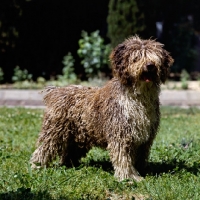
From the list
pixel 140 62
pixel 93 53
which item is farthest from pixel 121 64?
pixel 93 53

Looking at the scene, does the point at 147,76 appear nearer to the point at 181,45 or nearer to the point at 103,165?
the point at 103,165

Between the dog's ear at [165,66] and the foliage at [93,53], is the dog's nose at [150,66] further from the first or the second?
the foliage at [93,53]

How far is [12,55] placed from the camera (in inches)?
→ 595

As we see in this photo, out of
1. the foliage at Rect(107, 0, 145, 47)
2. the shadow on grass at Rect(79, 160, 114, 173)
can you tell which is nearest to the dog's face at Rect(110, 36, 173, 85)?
the shadow on grass at Rect(79, 160, 114, 173)

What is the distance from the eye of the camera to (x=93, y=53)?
589 inches

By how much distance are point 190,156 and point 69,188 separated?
214 centimetres

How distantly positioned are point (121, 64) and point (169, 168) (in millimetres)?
1491

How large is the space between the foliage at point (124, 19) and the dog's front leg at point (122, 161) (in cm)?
857

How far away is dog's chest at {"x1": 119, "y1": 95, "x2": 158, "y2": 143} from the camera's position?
6.12 meters

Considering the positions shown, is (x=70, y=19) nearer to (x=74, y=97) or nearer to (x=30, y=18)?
(x=30, y=18)

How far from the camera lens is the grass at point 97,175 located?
555cm

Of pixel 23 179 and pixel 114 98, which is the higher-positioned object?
pixel 114 98

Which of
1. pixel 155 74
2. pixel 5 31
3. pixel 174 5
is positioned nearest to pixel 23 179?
pixel 155 74

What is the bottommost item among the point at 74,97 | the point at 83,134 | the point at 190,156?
the point at 190,156
